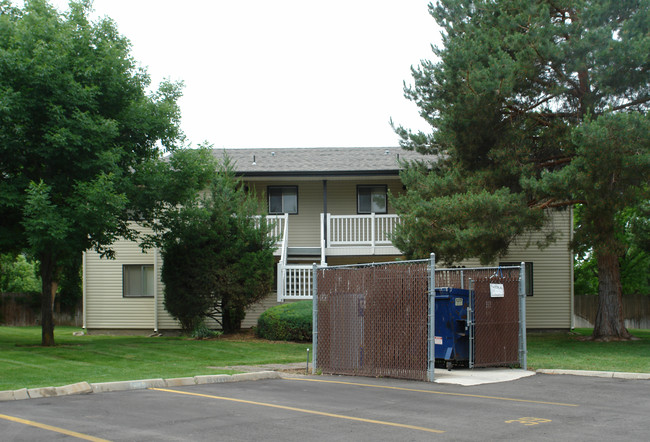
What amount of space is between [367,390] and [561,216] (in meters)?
16.8

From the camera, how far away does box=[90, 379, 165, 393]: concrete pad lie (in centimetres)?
1065

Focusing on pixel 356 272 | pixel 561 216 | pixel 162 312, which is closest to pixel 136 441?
pixel 356 272

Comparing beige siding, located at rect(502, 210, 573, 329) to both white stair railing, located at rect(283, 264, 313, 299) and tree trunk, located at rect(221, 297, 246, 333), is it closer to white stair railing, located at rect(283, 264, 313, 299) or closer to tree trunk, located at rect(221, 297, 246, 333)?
white stair railing, located at rect(283, 264, 313, 299)

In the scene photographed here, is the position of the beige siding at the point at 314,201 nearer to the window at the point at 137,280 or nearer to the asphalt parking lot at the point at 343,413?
the window at the point at 137,280

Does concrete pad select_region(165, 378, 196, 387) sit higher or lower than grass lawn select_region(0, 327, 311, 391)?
higher

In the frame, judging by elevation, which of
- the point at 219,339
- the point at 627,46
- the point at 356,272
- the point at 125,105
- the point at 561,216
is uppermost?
the point at 627,46

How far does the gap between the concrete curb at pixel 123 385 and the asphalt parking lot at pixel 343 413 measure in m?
0.28

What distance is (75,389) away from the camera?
10367mm

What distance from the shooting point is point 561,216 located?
83.1 feet

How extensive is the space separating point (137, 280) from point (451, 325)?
15.6 meters

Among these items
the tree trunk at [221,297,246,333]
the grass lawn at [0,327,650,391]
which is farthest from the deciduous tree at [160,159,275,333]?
the grass lawn at [0,327,650,391]

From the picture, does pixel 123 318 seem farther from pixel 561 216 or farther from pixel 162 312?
pixel 561 216

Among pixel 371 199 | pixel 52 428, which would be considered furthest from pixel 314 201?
pixel 52 428

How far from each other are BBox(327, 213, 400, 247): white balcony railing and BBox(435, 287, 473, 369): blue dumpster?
1012 centimetres
